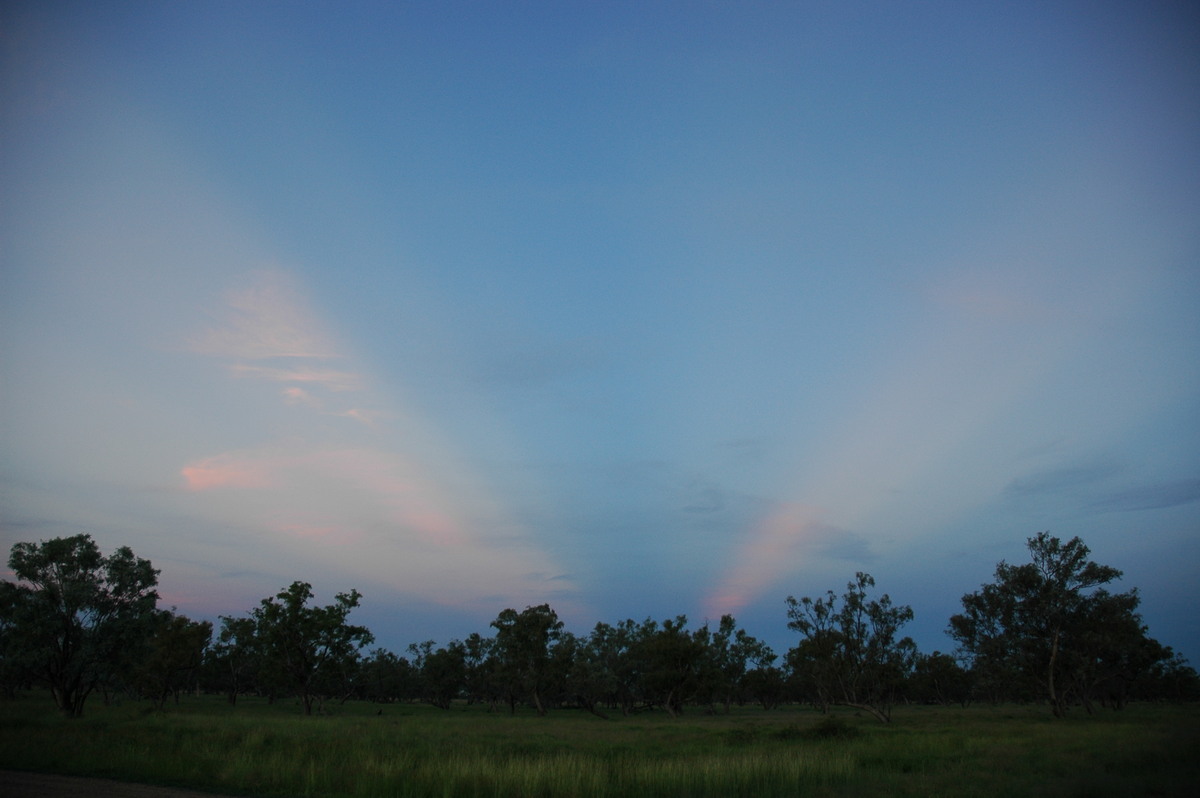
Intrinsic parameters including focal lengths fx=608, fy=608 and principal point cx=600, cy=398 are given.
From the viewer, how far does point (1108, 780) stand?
14.8 m

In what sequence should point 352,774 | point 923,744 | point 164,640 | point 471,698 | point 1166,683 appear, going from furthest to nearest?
point 471,698, point 1166,683, point 164,640, point 923,744, point 352,774

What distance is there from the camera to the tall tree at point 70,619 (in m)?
37.9

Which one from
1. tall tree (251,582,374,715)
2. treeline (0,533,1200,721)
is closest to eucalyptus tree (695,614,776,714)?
treeline (0,533,1200,721)

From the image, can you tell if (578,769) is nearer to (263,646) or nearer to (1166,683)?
(263,646)

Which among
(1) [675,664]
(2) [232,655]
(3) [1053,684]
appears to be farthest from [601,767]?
(2) [232,655]

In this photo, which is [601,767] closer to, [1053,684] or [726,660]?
[1053,684]

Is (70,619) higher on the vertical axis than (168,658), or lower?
higher

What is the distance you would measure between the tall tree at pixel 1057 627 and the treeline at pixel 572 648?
0.34 feet

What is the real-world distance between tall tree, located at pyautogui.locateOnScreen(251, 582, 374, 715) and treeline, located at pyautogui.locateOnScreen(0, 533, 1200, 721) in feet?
0.37

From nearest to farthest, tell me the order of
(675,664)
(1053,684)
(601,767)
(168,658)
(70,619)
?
(601,767) → (70,619) → (1053,684) → (168,658) → (675,664)

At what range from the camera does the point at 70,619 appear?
39.1 metres

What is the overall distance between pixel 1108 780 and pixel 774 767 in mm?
8090

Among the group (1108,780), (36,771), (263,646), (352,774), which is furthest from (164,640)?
(1108,780)

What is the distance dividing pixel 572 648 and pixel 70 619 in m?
53.4
